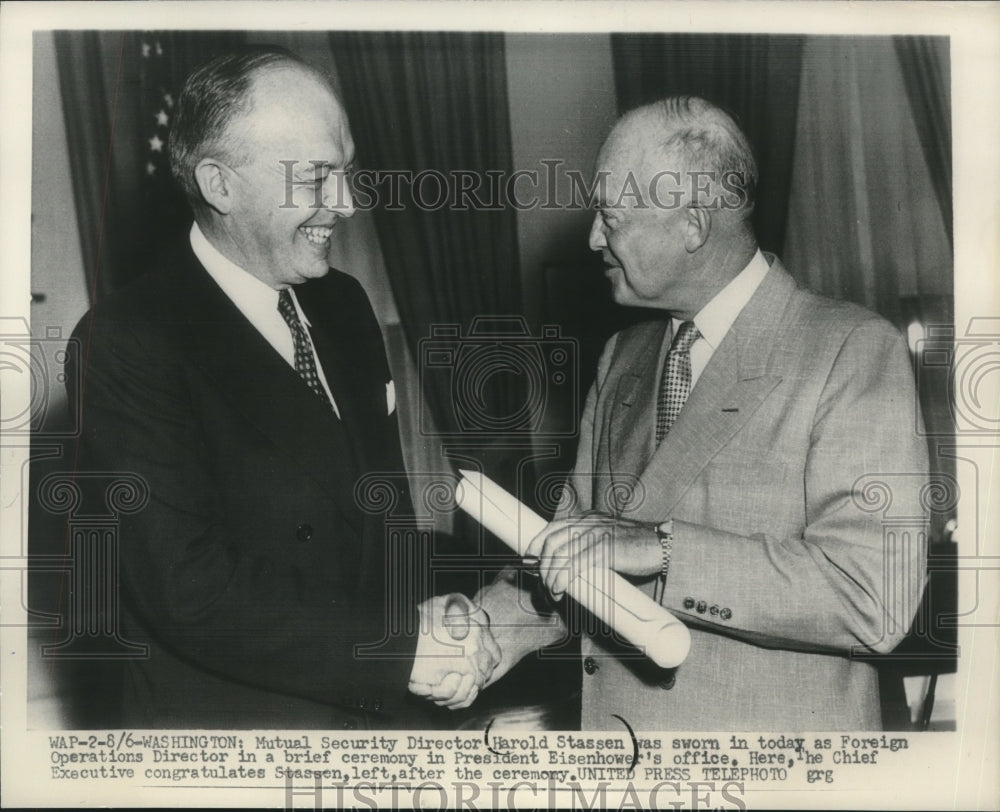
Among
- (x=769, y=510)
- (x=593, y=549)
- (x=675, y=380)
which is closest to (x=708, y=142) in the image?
(x=675, y=380)

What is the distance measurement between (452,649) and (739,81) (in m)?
1.58

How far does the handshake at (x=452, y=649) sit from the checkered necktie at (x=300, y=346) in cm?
59

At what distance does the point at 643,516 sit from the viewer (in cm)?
248

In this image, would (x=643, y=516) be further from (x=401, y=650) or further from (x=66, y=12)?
(x=66, y=12)

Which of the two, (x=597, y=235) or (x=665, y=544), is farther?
(x=597, y=235)

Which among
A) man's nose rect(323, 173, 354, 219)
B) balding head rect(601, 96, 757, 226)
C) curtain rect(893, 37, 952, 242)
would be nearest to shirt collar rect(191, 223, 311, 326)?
man's nose rect(323, 173, 354, 219)

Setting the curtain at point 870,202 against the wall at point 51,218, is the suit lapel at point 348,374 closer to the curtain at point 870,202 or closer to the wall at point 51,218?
the wall at point 51,218

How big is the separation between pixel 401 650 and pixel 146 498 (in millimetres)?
716

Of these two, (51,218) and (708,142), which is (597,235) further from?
(51,218)

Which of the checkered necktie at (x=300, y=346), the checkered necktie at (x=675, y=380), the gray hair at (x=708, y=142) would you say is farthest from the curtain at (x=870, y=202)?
the checkered necktie at (x=300, y=346)

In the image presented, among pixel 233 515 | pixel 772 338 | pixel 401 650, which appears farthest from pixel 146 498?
pixel 772 338

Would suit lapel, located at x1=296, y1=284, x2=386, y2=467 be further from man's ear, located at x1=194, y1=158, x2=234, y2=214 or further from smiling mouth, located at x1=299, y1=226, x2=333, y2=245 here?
man's ear, located at x1=194, y1=158, x2=234, y2=214

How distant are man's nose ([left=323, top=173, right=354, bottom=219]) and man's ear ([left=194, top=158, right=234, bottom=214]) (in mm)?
229

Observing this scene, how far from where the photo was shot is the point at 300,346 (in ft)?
8.46
